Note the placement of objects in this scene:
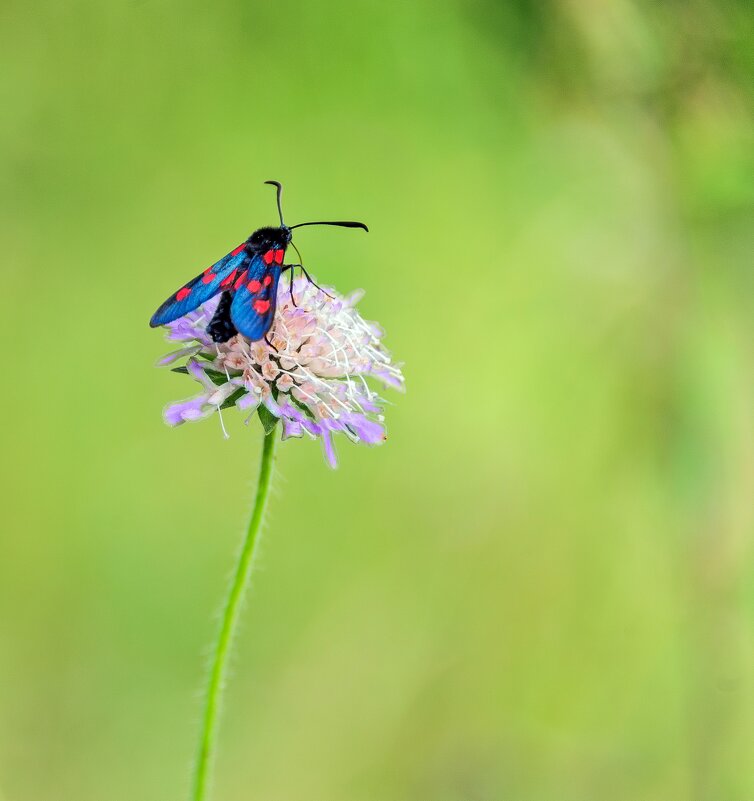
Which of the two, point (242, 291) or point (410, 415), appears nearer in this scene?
point (242, 291)

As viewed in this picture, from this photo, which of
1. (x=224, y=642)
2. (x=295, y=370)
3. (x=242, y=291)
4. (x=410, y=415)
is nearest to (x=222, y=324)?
(x=242, y=291)

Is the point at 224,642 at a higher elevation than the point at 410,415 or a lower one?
lower

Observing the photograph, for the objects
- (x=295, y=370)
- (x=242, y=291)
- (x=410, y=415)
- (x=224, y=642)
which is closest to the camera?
(x=224, y=642)

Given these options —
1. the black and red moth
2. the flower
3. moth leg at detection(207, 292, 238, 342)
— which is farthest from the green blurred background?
moth leg at detection(207, 292, 238, 342)

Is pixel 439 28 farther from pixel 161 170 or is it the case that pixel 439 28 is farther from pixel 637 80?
pixel 637 80

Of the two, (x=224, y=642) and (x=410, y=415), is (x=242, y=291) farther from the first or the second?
(x=410, y=415)

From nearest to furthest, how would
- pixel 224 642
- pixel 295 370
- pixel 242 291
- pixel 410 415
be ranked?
1. pixel 224 642
2. pixel 242 291
3. pixel 295 370
4. pixel 410 415

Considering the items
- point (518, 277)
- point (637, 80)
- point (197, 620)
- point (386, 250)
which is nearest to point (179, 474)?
point (197, 620)

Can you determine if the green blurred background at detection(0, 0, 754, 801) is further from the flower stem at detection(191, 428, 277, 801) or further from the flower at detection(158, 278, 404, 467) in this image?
the flower stem at detection(191, 428, 277, 801)
